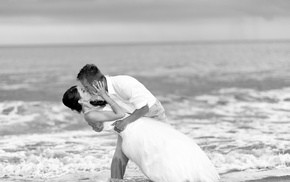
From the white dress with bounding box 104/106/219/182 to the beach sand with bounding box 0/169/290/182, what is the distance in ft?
4.68

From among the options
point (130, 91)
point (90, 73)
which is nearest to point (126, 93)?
point (130, 91)

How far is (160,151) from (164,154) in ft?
0.18

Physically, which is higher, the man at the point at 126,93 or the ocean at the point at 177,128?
the man at the point at 126,93

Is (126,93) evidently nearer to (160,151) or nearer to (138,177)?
(160,151)

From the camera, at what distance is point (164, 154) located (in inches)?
217

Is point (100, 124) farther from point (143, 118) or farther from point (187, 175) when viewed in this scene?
point (187, 175)

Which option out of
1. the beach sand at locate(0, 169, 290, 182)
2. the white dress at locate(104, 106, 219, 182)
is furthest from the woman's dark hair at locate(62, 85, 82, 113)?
the beach sand at locate(0, 169, 290, 182)

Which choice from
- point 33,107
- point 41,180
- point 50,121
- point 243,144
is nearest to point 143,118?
point 41,180

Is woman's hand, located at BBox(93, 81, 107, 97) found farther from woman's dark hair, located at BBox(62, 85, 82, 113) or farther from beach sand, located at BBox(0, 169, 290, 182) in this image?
beach sand, located at BBox(0, 169, 290, 182)

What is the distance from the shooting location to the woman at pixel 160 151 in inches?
217

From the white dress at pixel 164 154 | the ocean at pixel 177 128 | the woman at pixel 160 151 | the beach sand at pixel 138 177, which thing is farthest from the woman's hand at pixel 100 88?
the ocean at pixel 177 128

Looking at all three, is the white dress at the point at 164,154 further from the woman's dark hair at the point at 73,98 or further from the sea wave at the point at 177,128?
the sea wave at the point at 177,128

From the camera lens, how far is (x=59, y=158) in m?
9.12

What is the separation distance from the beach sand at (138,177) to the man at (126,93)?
59.0 inches
